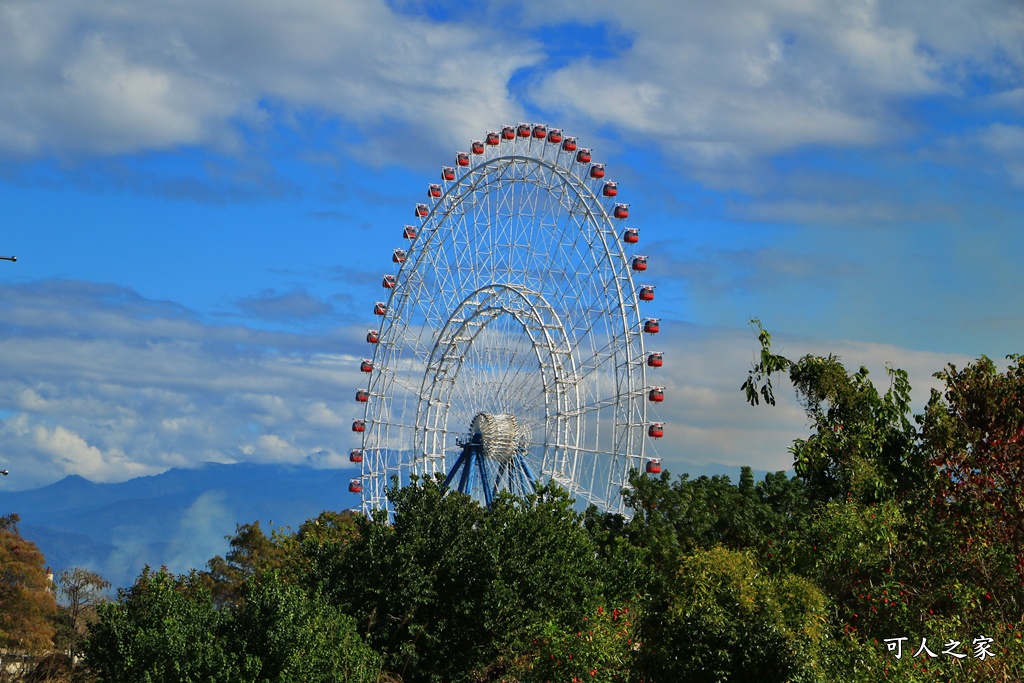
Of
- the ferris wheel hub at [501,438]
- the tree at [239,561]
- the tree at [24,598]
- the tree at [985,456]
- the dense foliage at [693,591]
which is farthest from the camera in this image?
the tree at [239,561]

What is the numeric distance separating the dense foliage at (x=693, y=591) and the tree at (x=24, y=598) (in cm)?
3597

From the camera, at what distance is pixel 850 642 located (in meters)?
20.2

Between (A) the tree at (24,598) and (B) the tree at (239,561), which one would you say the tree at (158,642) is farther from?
(B) the tree at (239,561)

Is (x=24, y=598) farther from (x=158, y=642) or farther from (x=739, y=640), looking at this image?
(x=739, y=640)

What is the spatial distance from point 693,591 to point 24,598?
154 feet

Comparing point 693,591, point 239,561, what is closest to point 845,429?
point 693,591

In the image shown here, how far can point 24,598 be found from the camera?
206 feet

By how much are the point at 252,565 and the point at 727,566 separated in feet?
150

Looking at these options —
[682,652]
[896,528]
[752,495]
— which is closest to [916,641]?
[682,652]

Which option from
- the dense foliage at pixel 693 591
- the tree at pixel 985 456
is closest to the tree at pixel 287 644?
the dense foliage at pixel 693 591

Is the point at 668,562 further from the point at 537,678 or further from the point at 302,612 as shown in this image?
the point at 302,612

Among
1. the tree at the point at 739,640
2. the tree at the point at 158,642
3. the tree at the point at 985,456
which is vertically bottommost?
the tree at the point at 158,642

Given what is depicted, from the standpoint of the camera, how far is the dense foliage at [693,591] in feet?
67.4

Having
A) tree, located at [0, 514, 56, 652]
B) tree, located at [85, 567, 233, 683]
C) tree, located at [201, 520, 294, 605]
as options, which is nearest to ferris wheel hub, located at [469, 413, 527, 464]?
tree, located at [201, 520, 294, 605]
